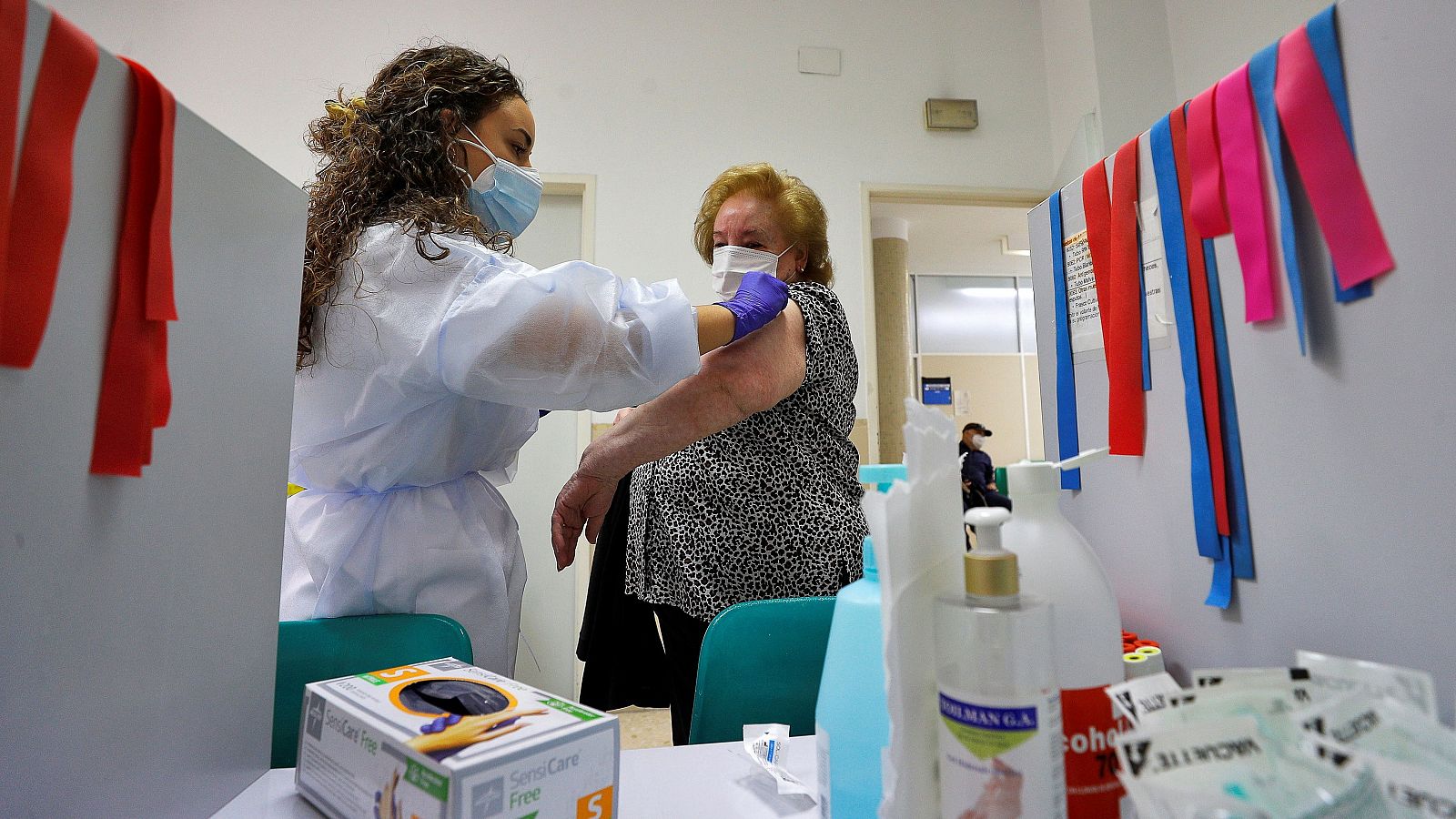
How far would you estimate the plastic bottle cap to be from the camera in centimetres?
35

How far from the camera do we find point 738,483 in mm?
1111

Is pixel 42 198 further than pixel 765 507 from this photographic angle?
No

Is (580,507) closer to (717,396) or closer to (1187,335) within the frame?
(717,396)

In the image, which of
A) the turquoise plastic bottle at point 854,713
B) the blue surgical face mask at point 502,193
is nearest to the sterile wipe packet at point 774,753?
the turquoise plastic bottle at point 854,713

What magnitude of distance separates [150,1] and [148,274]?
3.29 m

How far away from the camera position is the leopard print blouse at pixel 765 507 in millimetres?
1097

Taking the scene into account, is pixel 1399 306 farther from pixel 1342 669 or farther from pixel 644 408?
pixel 644 408

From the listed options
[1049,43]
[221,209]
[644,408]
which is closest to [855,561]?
[644,408]

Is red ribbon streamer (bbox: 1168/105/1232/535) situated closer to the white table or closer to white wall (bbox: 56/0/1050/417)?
the white table

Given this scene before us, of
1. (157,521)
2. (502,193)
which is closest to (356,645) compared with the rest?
(157,521)

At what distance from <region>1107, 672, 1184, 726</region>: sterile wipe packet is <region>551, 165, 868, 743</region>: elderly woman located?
723 mm

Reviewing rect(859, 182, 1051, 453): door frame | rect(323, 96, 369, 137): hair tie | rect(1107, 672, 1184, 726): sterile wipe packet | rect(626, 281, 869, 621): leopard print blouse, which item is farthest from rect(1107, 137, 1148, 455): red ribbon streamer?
rect(859, 182, 1051, 453): door frame

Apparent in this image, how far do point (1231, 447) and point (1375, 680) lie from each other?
26 cm

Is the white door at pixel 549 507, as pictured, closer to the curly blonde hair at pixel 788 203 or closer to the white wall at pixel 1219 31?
the curly blonde hair at pixel 788 203
